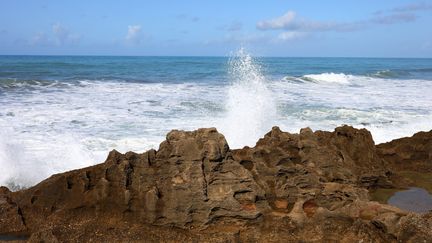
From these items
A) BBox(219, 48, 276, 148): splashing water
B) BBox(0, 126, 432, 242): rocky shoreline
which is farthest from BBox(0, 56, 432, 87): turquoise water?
BBox(0, 126, 432, 242): rocky shoreline

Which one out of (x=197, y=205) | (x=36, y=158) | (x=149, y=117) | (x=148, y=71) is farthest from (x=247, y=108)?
(x=148, y=71)

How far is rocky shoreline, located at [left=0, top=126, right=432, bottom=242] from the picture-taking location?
20.1 feet

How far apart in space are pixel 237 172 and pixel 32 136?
9.79m

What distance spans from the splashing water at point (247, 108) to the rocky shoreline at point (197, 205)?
7.11 m

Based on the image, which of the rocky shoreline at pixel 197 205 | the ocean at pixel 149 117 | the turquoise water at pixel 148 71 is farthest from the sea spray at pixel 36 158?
the turquoise water at pixel 148 71

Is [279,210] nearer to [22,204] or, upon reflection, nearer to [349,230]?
[349,230]

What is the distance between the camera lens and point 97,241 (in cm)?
604

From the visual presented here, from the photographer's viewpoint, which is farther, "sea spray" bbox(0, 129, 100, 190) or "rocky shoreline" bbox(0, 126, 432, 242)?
"sea spray" bbox(0, 129, 100, 190)

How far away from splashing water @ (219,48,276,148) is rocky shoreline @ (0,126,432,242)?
7.11m

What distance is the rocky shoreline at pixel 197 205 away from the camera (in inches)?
241

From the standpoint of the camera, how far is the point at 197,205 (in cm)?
649

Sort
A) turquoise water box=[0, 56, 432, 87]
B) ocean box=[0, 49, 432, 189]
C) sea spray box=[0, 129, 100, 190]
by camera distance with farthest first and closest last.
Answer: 1. turquoise water box=[0, 56, 432, 87]
2. ocean box=[0, 49, 432, 189]
3. sea spray box=[0, 129, 100, 190]

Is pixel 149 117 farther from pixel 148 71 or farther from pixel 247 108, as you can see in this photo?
pixel 148 71

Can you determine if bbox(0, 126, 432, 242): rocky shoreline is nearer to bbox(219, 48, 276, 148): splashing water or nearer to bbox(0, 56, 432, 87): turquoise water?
bbox(219, 48, 276, 148): splashing water
